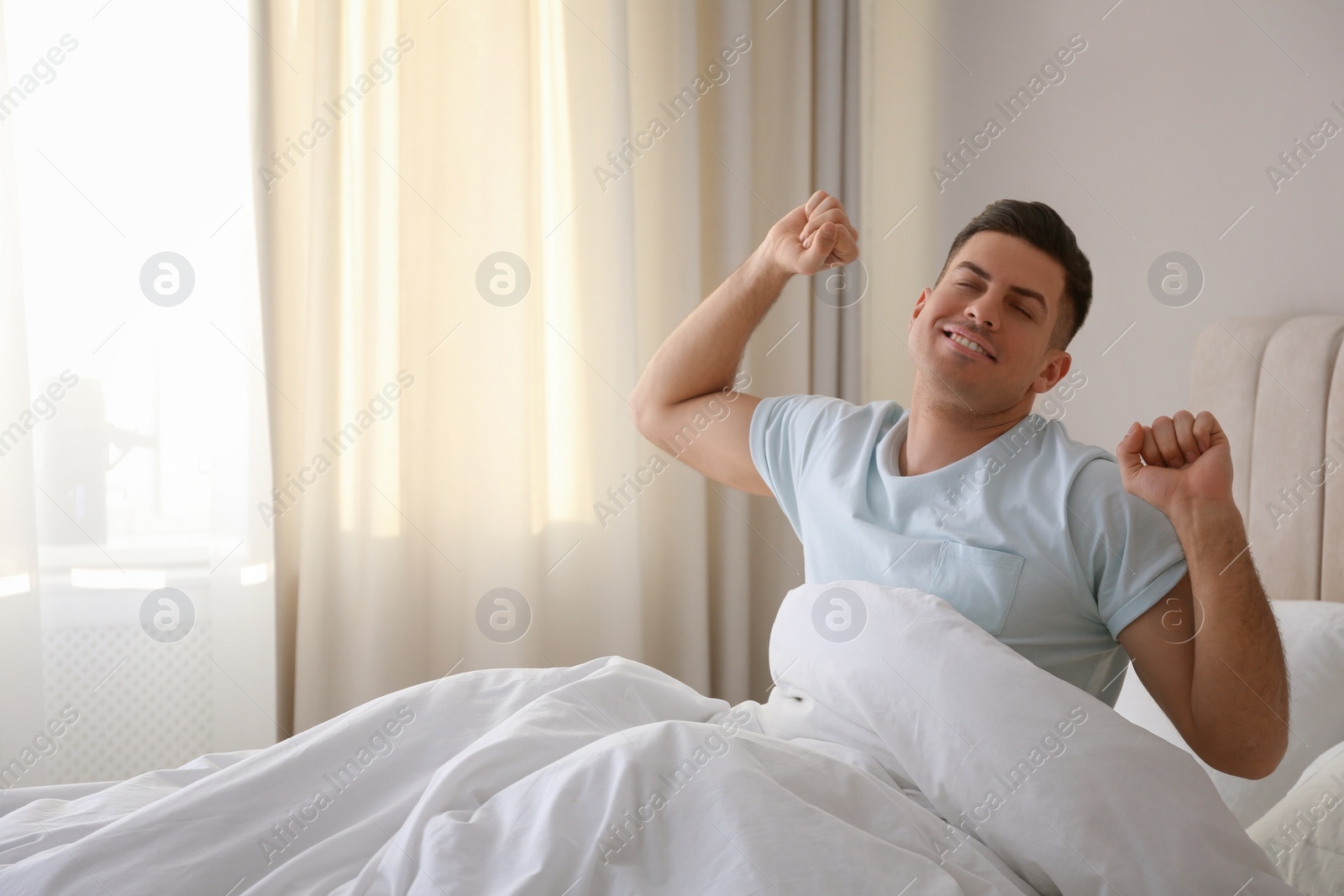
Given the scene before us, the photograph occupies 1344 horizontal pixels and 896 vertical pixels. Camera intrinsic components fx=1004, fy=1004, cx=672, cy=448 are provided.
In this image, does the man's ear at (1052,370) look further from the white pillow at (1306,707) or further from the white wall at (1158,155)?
the white wall at (1158,155)

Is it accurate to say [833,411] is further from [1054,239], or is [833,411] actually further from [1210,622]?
[1210,622]

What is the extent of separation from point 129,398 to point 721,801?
1.67 m

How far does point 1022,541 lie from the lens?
1125mm

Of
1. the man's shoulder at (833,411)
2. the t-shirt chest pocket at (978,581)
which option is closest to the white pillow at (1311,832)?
the t-shirt chest pocket at (978,581)

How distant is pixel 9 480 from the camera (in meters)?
1.83

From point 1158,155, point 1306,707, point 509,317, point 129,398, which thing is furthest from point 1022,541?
point 129,398

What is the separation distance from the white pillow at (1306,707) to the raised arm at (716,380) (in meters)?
0.70

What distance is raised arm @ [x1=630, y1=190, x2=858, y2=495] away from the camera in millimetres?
1466

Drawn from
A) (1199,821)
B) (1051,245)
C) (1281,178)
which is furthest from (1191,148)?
(1199,821)

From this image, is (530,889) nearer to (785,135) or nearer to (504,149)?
(504,149)

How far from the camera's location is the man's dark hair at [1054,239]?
1258 millimetres

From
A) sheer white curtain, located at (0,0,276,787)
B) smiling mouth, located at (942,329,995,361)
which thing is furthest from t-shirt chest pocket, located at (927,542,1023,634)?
sheer white curtain, located at (0,0,276,787)

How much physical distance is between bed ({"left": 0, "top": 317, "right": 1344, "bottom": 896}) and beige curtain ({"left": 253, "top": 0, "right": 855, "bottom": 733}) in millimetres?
1144

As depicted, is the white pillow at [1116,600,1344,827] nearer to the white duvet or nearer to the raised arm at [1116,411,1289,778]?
the raised arm at [1116,411,1289,778]
